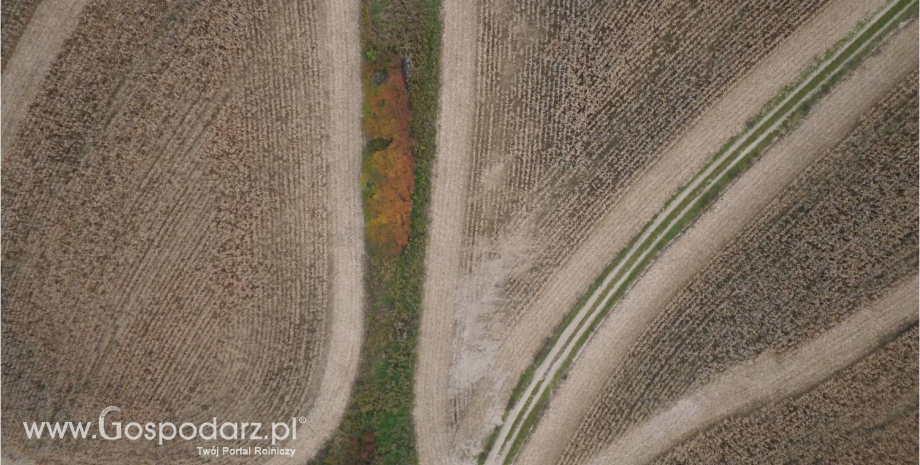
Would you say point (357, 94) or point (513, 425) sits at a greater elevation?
point (357, 94)

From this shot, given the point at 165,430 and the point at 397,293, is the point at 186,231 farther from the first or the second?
the point at 397,293

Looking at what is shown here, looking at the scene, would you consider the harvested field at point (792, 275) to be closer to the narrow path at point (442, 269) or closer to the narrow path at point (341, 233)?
the narrow path at point (442, 269)

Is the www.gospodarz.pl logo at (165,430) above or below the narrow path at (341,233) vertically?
below

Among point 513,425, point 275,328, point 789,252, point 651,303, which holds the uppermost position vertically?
point 789,252

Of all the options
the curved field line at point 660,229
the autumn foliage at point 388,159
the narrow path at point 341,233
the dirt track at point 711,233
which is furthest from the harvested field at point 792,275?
the autumn foliage at point 388,159

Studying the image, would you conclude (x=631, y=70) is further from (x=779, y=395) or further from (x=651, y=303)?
(x=779, y=395)

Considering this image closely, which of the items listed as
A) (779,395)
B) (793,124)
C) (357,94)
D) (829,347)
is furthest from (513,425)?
(793,124)

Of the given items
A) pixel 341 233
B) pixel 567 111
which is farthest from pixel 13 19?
pixel 567 111
